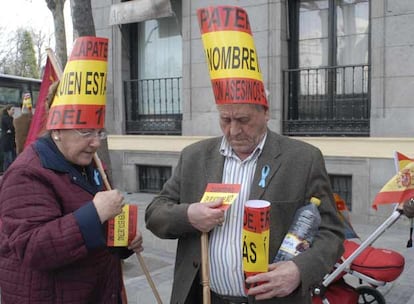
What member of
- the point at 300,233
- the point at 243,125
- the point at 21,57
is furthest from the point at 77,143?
the point at 21,57

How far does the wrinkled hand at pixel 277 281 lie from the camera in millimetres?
2094

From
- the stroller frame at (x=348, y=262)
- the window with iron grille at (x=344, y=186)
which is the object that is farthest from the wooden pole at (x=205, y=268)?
the window with iron grille at (x=344, y=186)

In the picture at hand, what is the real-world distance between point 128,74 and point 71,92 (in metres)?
9.32

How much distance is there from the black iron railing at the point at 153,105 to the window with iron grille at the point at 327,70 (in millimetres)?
2781

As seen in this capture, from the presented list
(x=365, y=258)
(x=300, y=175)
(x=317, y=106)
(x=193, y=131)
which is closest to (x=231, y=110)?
(x=300, y=175)

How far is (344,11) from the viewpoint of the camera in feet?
29.2

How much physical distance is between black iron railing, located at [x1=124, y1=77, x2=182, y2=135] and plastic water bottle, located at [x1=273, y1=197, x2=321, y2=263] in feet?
28.2

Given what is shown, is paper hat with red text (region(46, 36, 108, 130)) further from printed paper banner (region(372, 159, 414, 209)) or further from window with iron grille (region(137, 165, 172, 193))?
window with iron grille (region(137, 165, 172, 193))

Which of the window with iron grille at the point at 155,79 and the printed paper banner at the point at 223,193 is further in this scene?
the window with iron grille at the point at 155,79

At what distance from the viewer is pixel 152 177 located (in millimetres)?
11305

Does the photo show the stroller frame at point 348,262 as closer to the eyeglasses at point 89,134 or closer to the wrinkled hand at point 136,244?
the wrinkled hand at point 136,244

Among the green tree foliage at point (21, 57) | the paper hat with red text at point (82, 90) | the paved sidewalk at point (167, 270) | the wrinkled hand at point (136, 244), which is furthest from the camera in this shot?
the green tree foliage at point (21, 57)

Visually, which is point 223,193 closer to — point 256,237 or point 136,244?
point 256,237

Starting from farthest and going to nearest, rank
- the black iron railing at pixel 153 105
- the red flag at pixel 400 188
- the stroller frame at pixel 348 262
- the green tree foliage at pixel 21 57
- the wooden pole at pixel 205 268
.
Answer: the green tree foliage at pixel 21 57 → the black iron railing at pixel 153 105 → the red flag at pixel 400 188 → the stroller frame at pixel 348 262 → the wooden pole at pixel 205 268
